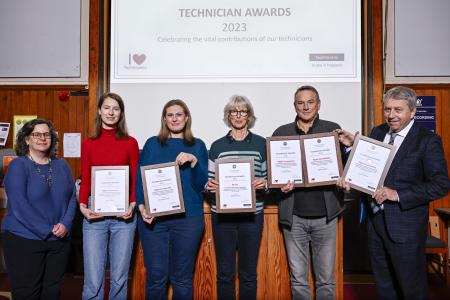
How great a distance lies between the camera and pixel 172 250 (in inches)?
102

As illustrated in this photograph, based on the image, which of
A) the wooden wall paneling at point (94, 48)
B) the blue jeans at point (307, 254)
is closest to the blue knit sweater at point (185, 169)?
the blue jeans at point (307, 254)

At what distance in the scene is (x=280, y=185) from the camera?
99.7 inches

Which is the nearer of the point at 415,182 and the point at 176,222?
the point at 415,182

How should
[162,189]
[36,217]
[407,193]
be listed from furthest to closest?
1. [162,189]
2. [36,217]
3. [407,193]

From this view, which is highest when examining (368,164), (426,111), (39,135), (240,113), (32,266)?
(426,111)

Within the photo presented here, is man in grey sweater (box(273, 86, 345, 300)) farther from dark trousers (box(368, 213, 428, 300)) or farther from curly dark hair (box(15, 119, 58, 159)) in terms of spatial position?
curly dark hair (box(15, 119, 58, 159))

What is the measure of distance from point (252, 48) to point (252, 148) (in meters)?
1.30

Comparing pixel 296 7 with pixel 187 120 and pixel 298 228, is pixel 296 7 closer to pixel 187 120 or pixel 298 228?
pixel 187 120

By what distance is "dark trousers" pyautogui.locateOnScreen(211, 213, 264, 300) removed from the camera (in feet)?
8.46

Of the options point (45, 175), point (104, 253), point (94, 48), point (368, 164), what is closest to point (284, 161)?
point (368, 164)

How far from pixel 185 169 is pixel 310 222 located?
0.87 m

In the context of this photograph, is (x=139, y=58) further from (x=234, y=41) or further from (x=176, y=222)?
(x=176, y=222)

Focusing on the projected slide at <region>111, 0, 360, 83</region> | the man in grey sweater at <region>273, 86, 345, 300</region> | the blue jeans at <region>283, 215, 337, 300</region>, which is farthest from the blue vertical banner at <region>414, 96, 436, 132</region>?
the blue jeans at <region>283, 215, 337, 300</region>

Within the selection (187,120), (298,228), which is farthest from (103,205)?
(298,228)
